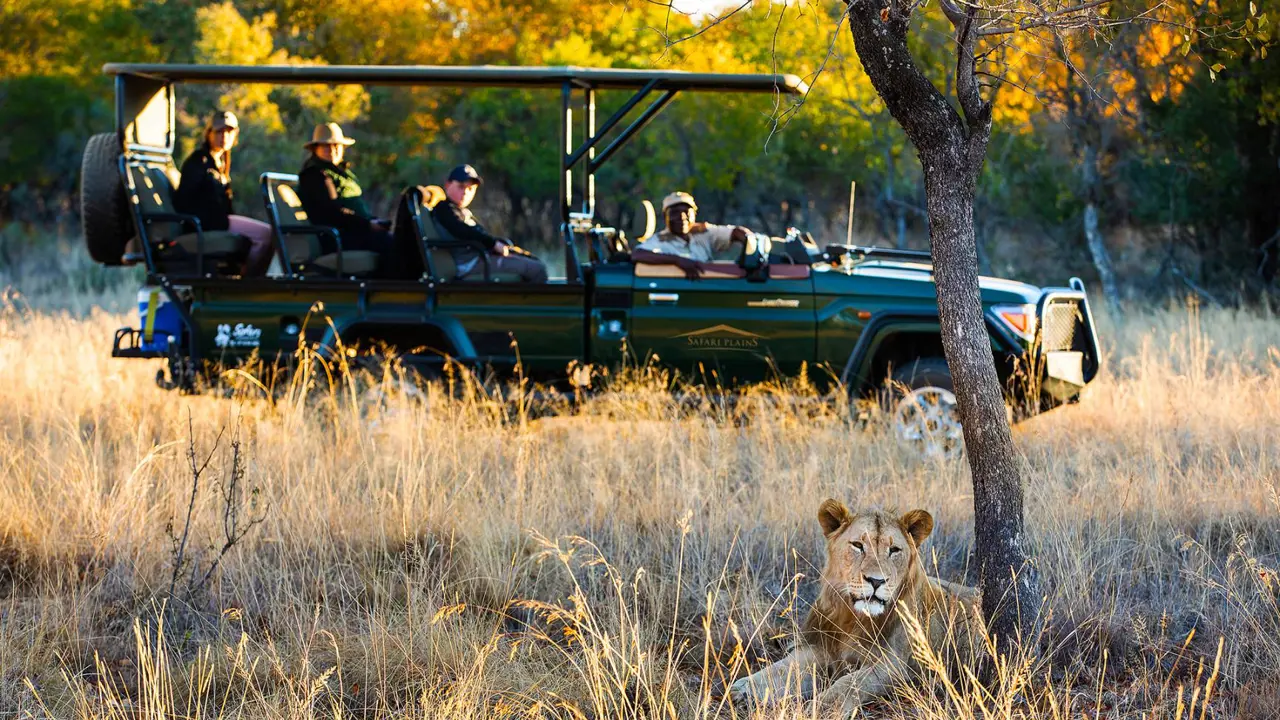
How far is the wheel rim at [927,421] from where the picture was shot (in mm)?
7438

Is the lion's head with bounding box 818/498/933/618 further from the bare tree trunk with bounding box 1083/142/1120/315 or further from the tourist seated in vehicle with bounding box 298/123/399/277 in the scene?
the bare tree trunk with bounding box 1083/142/1120/315

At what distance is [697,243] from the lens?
855cm

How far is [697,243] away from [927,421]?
6.01 ft

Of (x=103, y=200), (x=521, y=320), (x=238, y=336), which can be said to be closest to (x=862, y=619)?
(x=521, y=320)

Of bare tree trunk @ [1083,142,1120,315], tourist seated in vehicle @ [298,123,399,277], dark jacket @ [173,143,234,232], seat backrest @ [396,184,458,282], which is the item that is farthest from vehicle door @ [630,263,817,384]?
bare tree trunk @ [1083,142,1120,315]

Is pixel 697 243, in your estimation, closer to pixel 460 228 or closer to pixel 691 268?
pixel 691 268

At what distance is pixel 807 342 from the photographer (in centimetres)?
782

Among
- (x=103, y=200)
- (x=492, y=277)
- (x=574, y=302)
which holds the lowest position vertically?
(x=574, y=302)

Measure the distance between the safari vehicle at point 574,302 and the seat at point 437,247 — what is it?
1cm

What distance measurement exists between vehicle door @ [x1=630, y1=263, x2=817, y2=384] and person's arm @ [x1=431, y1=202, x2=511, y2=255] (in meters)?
1.01

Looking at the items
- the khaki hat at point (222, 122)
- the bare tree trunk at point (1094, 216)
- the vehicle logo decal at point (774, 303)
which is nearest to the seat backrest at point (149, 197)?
the khaki hat at point (222, 122)

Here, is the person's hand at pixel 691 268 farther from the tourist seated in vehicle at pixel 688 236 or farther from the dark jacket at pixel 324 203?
the dark jacket at pixel 324 203

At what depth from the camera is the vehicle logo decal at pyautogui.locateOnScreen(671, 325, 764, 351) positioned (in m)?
7.83

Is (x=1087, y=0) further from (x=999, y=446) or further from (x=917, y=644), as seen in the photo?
(x=917, y=644)
